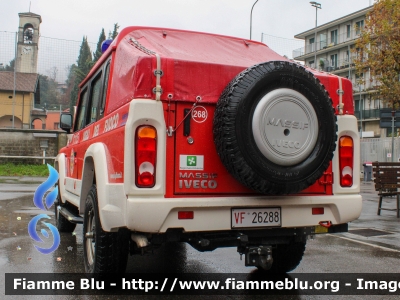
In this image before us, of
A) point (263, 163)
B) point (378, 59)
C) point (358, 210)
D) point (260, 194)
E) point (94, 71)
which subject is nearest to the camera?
point (263, 163)

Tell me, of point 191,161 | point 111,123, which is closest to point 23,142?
point 111,123

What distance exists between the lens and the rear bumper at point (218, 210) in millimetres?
3562

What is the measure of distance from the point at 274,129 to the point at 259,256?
1032mm

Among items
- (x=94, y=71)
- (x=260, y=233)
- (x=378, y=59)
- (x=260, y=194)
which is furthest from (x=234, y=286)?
(x=378, y=59)

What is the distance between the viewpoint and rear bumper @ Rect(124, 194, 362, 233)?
3562 mm

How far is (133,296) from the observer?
13.5ft

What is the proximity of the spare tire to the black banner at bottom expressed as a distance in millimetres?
1232

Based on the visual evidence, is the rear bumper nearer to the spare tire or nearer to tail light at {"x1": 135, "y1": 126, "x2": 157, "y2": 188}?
tail light at {"x1": 135, "y1": 126, "x2": 157, "y2": 188}

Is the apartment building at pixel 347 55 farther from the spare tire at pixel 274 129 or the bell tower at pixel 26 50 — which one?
the spare tire at pixel 274 129

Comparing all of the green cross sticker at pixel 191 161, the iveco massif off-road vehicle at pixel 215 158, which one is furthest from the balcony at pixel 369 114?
the green cross sticker at pixel 191 161

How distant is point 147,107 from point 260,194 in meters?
1.15

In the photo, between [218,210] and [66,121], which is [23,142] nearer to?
[66,121]

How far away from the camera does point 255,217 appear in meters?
3.93

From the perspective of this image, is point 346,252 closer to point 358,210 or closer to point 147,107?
point 358,210
